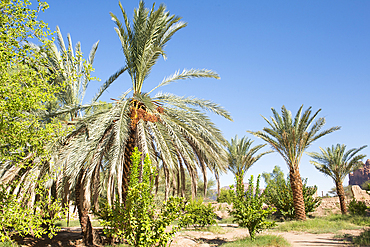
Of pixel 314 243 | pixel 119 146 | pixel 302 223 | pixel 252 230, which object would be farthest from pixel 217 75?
pixel 302 223

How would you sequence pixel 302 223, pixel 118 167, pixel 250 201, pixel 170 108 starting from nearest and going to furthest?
pixel 118 167 < pixel 170 108 < pixel 250 201 < pixel 302 223

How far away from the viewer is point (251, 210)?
9531mm

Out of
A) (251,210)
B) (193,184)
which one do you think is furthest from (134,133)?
(251,210)

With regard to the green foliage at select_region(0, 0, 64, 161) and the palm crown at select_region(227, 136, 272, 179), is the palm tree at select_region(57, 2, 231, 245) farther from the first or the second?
the palm crown at select_region(227, 136, 272, 179)

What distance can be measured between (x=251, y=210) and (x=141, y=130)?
5.27 metres

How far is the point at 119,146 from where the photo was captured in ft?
24.3

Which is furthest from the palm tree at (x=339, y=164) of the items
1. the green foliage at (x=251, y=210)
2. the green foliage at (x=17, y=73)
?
the green foliage at (x=17, y=73)

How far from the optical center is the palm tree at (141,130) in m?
7.70

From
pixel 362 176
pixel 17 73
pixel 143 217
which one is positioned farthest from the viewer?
pixel 362 176

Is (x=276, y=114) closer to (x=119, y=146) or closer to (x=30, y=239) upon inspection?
(x=119, y=146)

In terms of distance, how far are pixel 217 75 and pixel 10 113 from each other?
7157 millimetres

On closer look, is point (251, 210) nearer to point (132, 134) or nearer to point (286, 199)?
point (132, 134)

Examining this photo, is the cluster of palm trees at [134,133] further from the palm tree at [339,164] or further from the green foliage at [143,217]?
the palm tree at [339,164]

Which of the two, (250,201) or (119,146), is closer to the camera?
(119,146)
